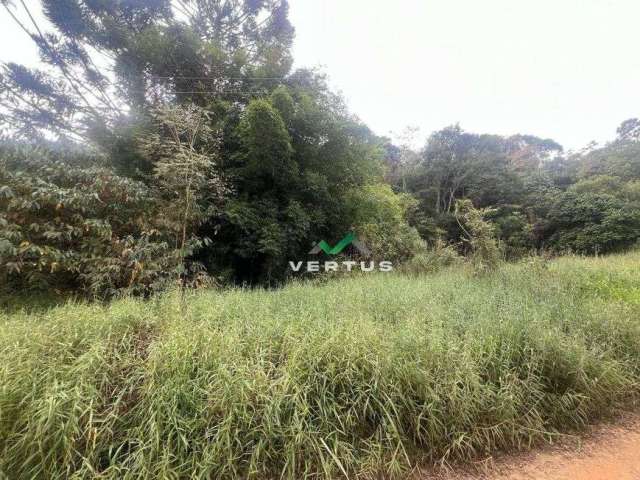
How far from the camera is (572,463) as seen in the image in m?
1.64

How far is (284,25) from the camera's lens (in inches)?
329

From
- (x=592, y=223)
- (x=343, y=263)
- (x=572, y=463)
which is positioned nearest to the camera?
(x=572, y=463)

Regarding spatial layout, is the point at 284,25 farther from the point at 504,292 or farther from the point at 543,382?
the point at 543,382

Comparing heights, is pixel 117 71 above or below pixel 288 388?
above

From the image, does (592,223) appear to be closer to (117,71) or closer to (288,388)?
(288,388)

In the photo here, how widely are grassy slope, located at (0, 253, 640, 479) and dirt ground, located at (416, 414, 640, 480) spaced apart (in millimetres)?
91

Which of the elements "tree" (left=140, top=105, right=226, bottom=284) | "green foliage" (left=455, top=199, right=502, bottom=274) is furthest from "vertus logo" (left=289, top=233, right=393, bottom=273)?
"tree" (left=140, top=105, right=226, bottom=284)

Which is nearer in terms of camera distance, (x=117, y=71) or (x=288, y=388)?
(x=288, y=388)

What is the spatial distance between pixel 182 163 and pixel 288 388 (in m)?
3.52

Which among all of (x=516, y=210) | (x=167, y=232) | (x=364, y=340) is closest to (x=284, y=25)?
(x=167, y=232)

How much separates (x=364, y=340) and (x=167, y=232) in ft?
12.4

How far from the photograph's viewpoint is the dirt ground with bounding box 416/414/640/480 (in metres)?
1.56

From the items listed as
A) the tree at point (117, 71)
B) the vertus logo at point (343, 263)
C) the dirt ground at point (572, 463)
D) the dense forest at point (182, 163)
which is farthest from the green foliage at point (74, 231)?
the dirt ground at point (572, 463)

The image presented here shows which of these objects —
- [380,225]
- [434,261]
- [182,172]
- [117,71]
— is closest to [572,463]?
[182,172]
